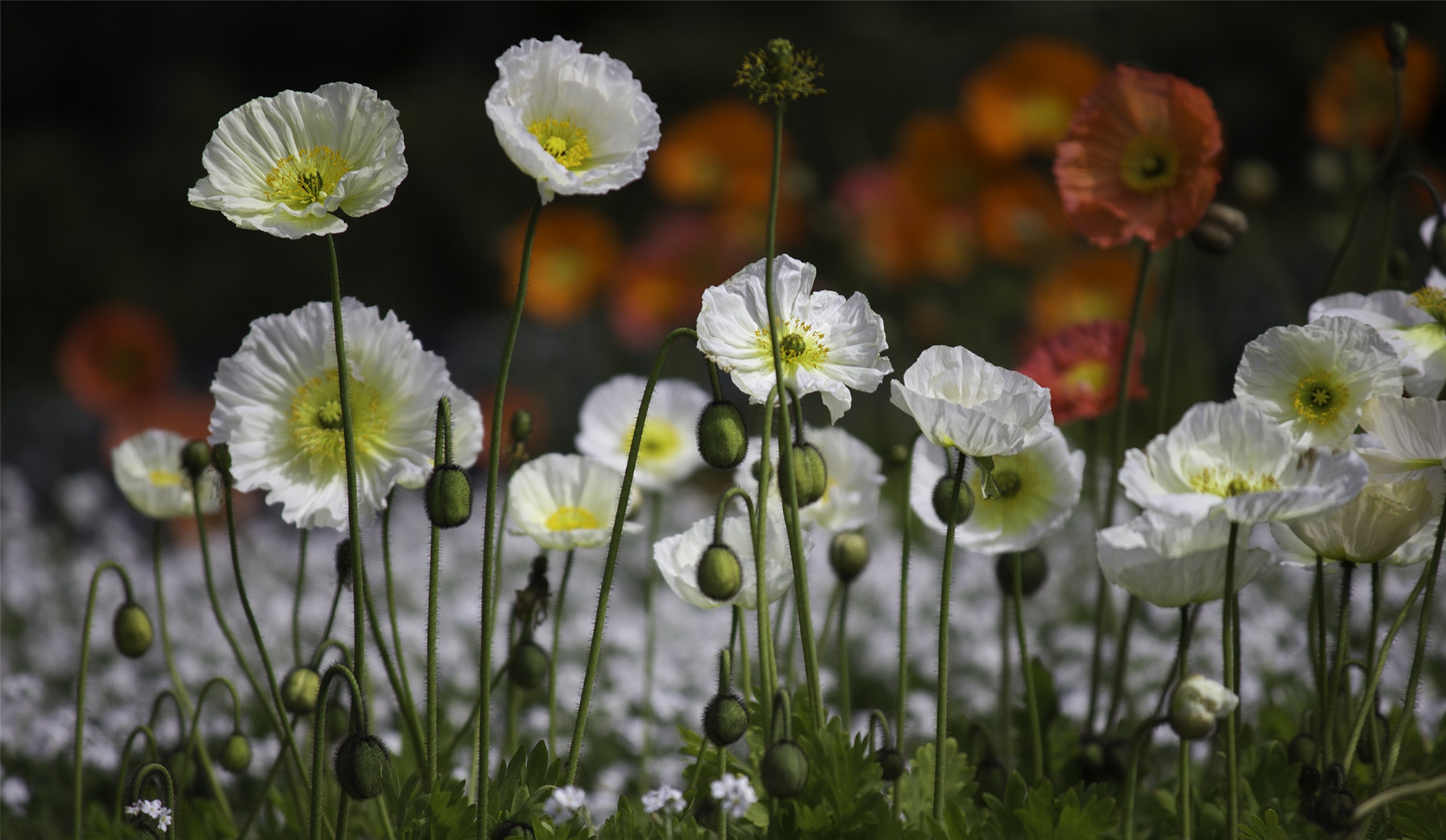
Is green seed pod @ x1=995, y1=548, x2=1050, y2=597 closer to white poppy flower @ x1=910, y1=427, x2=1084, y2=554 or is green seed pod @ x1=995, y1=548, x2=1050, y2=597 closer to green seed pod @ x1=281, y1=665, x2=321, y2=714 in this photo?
white poppy flower @ x1=910, y1=427, x2=1084, y2=554

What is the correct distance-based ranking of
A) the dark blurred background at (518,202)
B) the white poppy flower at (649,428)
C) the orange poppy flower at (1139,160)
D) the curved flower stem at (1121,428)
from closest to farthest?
the orange poppy flower at (1139,160), the curved flower stem at (1121,428), the white poppy flower at (649,428), the dark blurred background at (518,202)

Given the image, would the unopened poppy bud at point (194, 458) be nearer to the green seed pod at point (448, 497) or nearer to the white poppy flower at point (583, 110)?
the green seed pod at point (448, 497)

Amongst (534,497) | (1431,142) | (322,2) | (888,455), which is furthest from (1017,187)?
(322,2)

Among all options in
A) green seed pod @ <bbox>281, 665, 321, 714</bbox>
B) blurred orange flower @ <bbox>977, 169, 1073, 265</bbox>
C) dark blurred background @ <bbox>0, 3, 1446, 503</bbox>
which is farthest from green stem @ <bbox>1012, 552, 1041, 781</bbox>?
dark blurred background @ <bbox>0, 3, 1446, 503</bbox>

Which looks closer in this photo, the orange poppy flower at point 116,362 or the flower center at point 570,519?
the flower center at point 570,519

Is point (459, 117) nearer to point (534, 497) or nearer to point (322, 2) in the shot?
point (322, 2)

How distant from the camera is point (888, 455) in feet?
5.17

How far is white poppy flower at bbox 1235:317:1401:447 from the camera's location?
117cm

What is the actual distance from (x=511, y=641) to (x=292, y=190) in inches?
24.3

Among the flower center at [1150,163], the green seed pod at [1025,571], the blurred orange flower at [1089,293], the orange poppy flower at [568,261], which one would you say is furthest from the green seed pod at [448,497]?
the orange poppy flower at [568,261]

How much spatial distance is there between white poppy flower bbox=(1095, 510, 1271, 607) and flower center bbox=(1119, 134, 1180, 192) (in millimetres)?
549

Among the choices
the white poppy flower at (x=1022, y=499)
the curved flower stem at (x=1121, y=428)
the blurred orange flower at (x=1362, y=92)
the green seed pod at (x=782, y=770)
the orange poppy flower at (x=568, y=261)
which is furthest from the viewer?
the orange poppy flower at (x=568, y=261)

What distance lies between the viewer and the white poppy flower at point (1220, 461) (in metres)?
1.08

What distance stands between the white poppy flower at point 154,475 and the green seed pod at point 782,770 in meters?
0.89
